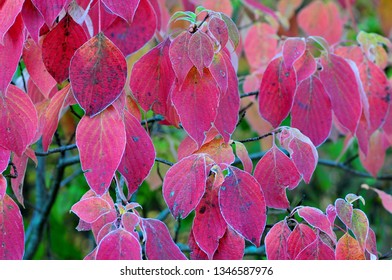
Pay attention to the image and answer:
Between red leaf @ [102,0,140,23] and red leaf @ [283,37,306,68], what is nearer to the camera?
red leaf @ [102,0,140,23]

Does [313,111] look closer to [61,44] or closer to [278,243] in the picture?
[278,243]

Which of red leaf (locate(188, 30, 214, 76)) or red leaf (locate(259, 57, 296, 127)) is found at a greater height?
red leaf (locate(188, 30, 214, 76))

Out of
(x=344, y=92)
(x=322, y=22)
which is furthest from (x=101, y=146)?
(x=322, y=22)

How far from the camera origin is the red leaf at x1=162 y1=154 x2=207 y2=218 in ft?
2.41

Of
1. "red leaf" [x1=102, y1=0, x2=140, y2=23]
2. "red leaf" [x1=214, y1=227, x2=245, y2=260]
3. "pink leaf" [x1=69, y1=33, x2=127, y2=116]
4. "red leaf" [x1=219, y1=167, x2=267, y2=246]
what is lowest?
"red leaf" [x1=214, y1=227, x2=245, y2=260]

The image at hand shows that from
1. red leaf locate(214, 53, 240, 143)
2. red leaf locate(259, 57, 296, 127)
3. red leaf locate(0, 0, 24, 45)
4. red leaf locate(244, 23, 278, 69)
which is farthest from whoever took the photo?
red leaf locate(244, 23, 278, 69)

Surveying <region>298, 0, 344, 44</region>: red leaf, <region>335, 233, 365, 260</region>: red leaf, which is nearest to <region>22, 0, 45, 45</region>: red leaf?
<region>335, 233, 365, 260</region>: red leaf

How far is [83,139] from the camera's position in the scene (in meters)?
0.70

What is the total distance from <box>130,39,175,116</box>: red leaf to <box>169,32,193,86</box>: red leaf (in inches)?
2.2

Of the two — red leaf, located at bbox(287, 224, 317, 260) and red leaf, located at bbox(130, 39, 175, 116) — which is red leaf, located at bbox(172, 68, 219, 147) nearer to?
red leaf, located at bbox(130, 39, 175, 116)

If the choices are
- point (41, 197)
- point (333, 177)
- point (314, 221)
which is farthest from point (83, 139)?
point (333, 177)

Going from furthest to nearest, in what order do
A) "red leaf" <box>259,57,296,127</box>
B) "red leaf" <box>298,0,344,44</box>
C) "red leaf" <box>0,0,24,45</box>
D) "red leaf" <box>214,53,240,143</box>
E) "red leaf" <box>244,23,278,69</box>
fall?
1. "red leaf" <box>298,0,344,44</box>
2. "red leaf" <box>244,23,278,69</box>
3. "red leaf" <box>259,57,296,127</box>
4. "red leaf" <box>214,53,240,143</box>
5. "red leaf" <box>0,0,24,45</box>

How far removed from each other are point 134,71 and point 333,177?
2119mm
